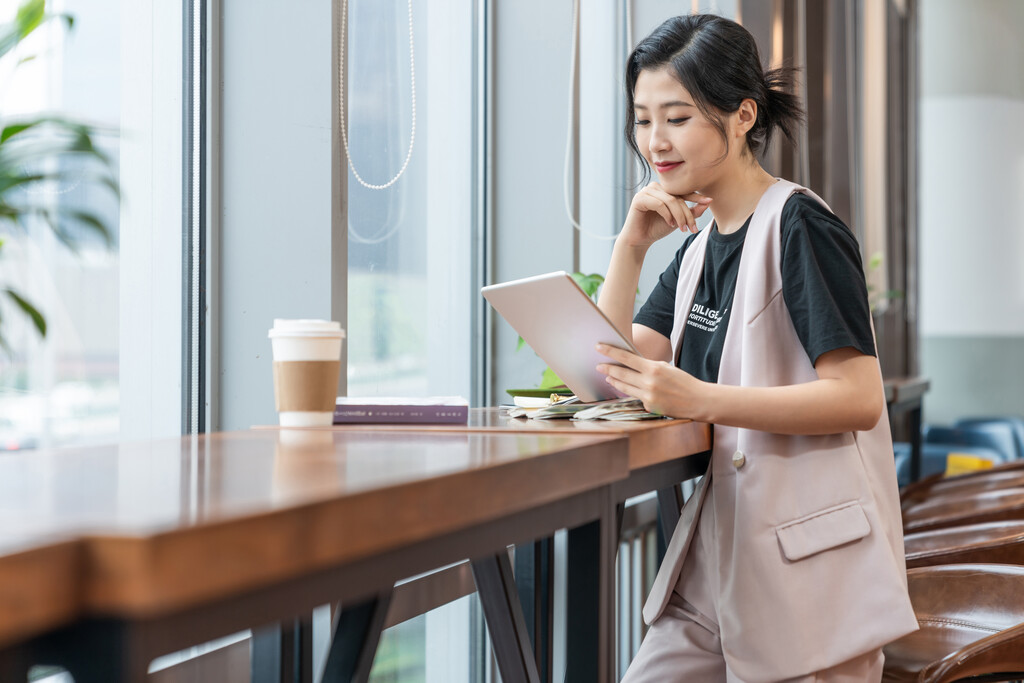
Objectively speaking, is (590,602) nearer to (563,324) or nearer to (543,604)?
(563,324)

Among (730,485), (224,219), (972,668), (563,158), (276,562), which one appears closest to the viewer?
(276,562)

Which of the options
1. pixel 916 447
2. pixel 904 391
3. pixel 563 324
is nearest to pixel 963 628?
pixel 563 324

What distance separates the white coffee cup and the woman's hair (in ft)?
2.25

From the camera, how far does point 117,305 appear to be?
157 cm

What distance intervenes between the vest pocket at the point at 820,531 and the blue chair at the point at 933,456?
3.06 meters

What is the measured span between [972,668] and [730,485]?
1.19 ft

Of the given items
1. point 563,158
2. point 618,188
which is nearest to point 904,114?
point 618,188

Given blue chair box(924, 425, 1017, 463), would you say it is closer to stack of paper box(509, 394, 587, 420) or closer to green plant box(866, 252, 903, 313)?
green plant box(866, 252, 903, 313)

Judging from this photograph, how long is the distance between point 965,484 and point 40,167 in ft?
8.25

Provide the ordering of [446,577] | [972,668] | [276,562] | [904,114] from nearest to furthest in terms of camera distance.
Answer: [276,562] < [972,668] < [446,577] < [904,114]

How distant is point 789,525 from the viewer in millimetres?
1267

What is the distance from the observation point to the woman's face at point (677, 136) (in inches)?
57.4

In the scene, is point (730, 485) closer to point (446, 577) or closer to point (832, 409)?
point (832, 409)

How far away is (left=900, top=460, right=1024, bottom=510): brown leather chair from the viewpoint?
2.66 metres
